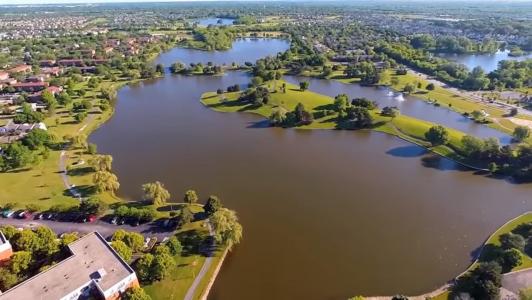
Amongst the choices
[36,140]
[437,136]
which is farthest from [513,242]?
[36,140]

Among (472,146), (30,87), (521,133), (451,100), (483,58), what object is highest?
(483,58)

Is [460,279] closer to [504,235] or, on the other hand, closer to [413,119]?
[504,235]

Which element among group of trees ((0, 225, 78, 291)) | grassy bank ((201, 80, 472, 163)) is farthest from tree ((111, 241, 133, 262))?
grassy bank ((201, 80, 472, 163))

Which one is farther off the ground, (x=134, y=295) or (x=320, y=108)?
(x=320, y=108)

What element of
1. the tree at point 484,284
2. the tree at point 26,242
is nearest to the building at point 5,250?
the tree at point 26,242

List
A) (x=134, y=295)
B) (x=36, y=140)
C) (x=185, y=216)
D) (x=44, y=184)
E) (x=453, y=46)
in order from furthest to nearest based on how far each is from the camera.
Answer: (x=453, y=46) → (x=36, y=140) → (x=44, y=184) → (x=185, y=216) → (x=134, y=295)

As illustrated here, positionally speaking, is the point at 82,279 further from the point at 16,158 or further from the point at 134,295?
the point at 16,158

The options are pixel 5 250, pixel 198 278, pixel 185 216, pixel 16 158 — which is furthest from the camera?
pixel 16 158

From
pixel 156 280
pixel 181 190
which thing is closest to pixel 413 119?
pixel 181 190

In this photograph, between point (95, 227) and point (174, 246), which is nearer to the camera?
point (174, 246)
